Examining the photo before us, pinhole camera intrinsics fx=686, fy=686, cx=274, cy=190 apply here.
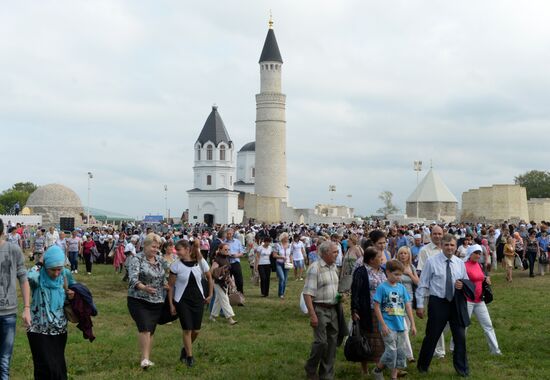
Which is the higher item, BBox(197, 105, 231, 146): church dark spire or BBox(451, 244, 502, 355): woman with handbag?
BBox(197, 105, 231, 146): church dark spire

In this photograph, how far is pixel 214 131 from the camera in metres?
86.8

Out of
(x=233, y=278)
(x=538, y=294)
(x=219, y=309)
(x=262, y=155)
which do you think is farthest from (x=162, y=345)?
(x=262, y=155)

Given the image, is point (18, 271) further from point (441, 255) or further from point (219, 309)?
point (219, 309)

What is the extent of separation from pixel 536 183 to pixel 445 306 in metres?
113

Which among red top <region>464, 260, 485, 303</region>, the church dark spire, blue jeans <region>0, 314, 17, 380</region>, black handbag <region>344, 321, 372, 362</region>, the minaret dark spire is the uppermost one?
the minaret dark spire

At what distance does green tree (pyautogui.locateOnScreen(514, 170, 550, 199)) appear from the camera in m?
111

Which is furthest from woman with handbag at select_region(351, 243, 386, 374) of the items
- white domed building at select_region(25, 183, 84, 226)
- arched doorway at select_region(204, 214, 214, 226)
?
white domed building at select_region(25, 183, 84, 226)

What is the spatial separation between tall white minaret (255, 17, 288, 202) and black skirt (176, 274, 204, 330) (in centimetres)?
7219

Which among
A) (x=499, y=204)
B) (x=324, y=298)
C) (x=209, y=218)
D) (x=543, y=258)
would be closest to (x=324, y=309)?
(x=324, y=298)

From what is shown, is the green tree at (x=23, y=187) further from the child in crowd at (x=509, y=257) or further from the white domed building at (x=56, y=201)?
the child in crowd at (x=509, y=257)

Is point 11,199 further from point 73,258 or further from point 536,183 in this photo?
point 73,258

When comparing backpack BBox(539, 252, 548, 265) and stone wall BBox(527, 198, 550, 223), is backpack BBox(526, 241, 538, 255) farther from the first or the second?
stone wall BBox(527, 198, 550, 223)

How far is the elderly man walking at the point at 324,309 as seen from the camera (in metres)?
7.46

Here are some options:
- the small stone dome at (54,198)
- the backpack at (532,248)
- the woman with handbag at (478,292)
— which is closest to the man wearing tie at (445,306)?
the woman with handbag at (478,292)
